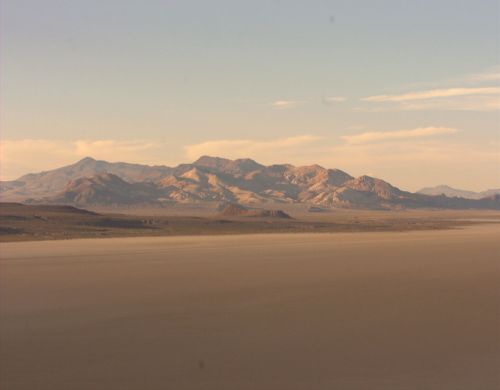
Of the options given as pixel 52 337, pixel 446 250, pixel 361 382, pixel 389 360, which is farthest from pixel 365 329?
pixel 446 250

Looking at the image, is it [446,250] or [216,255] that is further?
[446,250]

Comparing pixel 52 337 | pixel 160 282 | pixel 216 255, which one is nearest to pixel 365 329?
pixel 52 337

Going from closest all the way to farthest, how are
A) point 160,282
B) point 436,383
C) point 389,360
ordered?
point 436,383, point 389,360, point 160,282

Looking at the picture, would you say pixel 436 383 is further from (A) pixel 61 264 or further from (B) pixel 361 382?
(A) pixel 61 264

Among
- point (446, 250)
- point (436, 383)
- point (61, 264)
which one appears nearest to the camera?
point (436, 383)

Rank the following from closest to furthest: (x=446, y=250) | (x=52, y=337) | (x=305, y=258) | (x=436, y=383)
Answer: (x=436, y=383) < (x=52, y=337) < (x=305, y=258) < (x=446, y=250)

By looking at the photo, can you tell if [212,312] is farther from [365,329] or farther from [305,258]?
[305,258]
